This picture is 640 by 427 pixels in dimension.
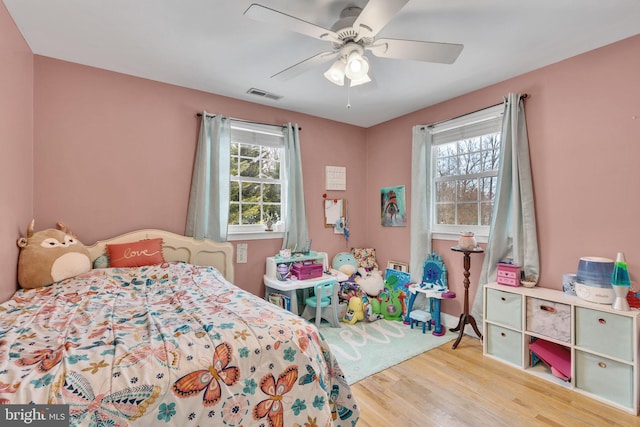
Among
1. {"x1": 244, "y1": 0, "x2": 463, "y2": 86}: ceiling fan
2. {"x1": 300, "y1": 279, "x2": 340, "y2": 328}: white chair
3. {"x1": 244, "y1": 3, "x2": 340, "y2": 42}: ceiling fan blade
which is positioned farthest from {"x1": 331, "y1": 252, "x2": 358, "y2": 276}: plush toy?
{"x1": 244, "y1": 3, "x2": 340, "y2": 42}: ceiling fan blade

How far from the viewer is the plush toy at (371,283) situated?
3.63 metres

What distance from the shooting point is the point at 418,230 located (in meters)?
3.38

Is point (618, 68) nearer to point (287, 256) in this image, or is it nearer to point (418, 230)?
point (418, 230)

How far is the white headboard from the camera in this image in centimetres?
262

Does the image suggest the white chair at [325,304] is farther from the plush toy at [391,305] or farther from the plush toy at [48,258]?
the plush toy at [48,258]

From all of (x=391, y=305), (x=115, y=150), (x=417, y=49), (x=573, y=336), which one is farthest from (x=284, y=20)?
(x=391, y=305)

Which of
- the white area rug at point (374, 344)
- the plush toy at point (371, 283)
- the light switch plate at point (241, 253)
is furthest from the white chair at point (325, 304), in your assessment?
the light switch plate at point (241, 253)

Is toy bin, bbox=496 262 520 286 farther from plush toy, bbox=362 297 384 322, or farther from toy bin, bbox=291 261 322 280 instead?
toy bin, bbox=291 261 322 280

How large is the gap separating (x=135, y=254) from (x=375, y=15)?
240cm

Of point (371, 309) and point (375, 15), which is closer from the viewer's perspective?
point (375, 15)

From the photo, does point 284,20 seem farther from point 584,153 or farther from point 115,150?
point 584,153

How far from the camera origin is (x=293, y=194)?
11.2 ft

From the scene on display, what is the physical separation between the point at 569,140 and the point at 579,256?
0.92 m

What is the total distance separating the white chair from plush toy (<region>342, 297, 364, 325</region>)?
11 centimetres
